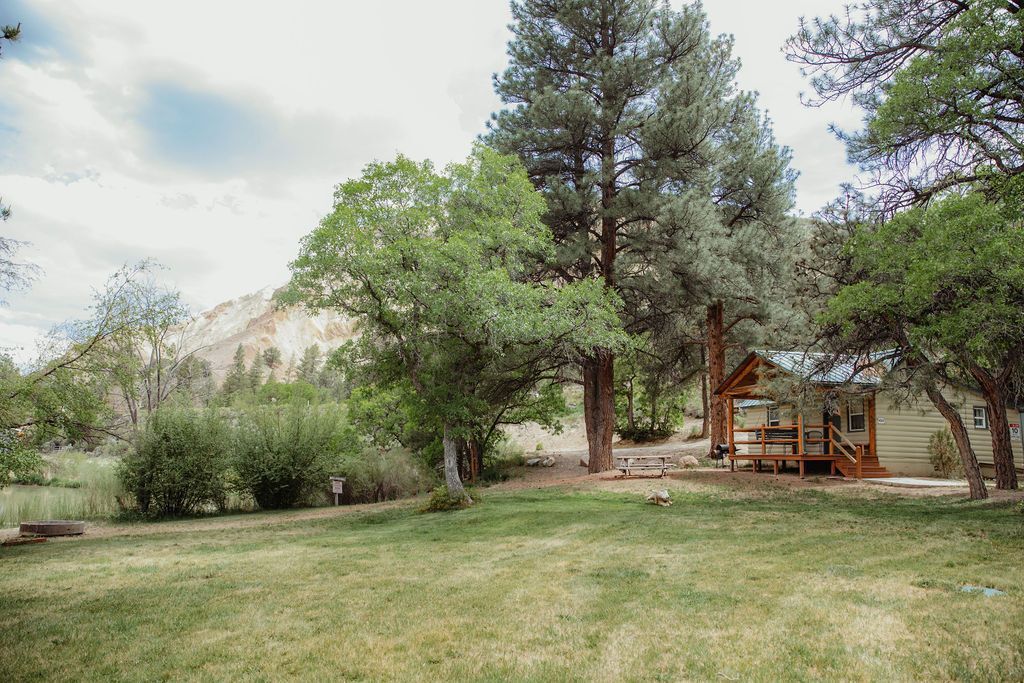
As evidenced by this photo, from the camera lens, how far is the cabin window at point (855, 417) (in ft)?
65.4

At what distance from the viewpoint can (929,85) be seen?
8.84 m

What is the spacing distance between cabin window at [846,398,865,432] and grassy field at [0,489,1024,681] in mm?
Result: 10109

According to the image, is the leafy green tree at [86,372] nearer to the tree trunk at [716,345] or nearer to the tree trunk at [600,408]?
the tree trunk at [600,408]

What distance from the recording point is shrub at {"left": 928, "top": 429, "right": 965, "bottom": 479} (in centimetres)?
1922

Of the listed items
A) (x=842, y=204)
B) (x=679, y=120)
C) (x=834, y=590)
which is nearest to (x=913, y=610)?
(x=834, y=590)

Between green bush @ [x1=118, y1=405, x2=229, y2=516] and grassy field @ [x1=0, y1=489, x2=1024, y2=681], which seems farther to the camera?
green bush @ [x1=118, y1=405, x2=229, y2=516]

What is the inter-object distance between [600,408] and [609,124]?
8.05 m

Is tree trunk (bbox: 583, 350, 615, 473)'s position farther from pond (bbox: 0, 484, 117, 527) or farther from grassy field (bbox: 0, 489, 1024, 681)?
pond (bbox: 0, 484, 117, 527)

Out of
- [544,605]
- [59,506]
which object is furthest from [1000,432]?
[59,506]

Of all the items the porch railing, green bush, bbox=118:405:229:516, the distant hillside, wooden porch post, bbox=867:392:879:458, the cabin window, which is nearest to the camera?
green bush, bbox=118:405:229:516

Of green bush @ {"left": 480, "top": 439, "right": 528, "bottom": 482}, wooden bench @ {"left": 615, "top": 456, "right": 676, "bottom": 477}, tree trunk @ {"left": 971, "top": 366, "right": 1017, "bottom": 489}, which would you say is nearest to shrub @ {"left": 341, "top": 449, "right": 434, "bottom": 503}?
green bush @ {"left": 480, "top": 439, "right": 528, "bottom": 482}

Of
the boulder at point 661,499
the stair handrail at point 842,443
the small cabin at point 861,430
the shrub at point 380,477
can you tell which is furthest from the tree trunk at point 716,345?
the shrub at point 380,477

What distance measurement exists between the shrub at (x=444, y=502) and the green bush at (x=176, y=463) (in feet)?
19.9

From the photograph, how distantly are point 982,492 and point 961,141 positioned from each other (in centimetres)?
663
